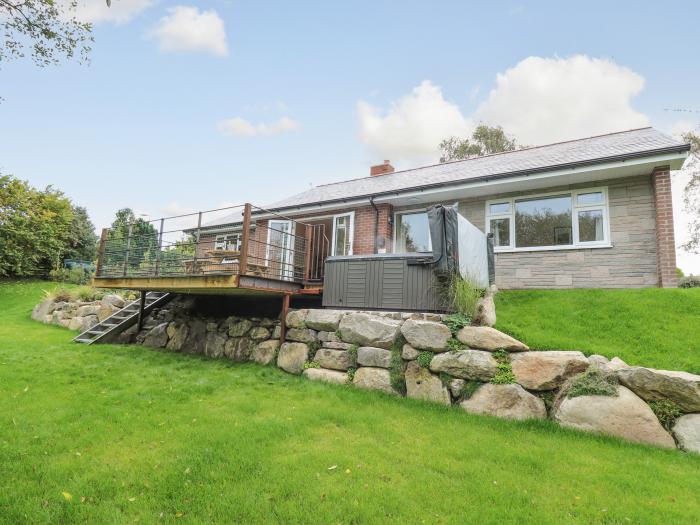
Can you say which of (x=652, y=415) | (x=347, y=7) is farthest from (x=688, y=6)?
(x=652, y=415)

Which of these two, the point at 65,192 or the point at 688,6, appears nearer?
the point at 688,6

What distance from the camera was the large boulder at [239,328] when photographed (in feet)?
27.9

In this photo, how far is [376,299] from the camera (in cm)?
702

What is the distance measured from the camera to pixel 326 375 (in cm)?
665

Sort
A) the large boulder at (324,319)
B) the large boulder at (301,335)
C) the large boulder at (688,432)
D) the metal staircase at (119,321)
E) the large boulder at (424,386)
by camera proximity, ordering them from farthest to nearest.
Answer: the metal staircase at (119,321) → the large boulder at (301,335) → the large boulder at (324,319) → the large boulder at (424,386) → the large boulder at (688,432)

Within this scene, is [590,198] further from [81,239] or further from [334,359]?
[81,239]

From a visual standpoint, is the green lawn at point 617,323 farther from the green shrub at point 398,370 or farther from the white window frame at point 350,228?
the white window frame at point 350,228

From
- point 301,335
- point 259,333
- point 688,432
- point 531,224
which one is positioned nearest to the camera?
point 688,432

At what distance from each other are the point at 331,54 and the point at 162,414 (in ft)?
31.7

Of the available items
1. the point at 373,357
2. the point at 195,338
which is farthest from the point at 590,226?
the point at 195,338

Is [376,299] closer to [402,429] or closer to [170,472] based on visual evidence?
[402,429]

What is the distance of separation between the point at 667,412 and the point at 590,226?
17.7 feet

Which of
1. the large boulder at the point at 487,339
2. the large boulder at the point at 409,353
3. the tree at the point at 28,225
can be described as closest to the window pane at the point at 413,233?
the large boulder at the point at 409,353

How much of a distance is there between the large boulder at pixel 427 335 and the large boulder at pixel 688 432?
8.88ft
